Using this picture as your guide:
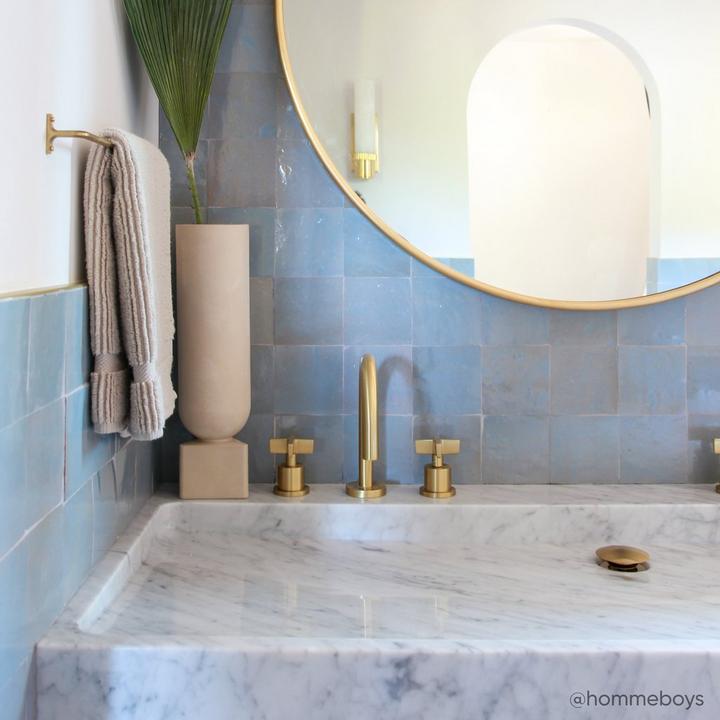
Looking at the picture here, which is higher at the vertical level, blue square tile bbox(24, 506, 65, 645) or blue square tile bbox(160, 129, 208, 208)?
blue square tile bbox(160, 129, 208, 208)

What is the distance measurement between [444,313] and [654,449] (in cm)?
39

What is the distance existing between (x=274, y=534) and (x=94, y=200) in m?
0.56

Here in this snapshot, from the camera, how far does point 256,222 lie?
139 cm

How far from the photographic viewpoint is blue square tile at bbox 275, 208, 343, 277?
1.39 metres

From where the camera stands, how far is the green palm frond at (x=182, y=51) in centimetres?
120

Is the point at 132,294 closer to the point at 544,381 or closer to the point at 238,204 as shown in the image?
the point at 238,204

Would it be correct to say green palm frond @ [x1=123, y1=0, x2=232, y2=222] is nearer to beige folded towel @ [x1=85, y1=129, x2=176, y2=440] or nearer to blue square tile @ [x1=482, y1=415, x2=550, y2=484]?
beige folded towel @ [x1=85, y1=129, x2=176, y2=440]

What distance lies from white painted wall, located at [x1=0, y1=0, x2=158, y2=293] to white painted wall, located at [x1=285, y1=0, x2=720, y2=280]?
0.34m

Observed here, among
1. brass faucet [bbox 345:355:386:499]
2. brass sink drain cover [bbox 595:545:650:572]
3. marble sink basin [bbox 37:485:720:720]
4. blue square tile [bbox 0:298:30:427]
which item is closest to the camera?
blue square tile [bbox 0:298:30:427]

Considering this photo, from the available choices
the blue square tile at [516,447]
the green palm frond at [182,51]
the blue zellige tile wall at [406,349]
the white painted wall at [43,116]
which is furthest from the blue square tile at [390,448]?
the white painted wall at [43,116]

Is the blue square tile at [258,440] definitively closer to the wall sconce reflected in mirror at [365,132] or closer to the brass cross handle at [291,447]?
the brass cross handle at [291,447]

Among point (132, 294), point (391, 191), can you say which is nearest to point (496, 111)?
point (391, 191)

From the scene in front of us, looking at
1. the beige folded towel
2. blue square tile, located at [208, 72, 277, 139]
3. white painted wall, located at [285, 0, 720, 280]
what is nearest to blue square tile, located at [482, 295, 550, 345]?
white painted wall, located at [285, 0, 720, 280]

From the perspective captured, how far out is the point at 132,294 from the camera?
991mm
